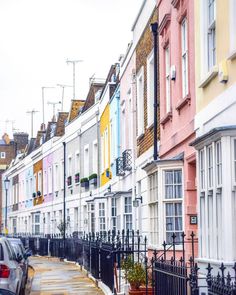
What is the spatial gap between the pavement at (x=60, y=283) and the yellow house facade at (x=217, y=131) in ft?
25.7

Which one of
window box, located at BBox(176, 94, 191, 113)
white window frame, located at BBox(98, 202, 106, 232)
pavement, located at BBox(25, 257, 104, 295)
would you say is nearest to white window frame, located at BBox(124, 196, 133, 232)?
pavement, located at BBox(25, 257, 104, 295)

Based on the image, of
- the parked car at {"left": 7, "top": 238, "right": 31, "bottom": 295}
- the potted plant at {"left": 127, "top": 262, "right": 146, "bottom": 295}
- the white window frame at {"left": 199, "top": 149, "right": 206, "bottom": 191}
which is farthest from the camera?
the parked car at {"left": 7, "top": 238, "right": 31, "bottom": 295}

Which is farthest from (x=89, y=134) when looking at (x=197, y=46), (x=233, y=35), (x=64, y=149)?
(x=233, y=35)

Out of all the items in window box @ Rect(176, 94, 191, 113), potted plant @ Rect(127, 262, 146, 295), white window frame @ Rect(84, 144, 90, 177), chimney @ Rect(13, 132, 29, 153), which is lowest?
potted plant @ Rect(127, 262, 146, 295)

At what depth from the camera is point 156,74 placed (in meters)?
16.5

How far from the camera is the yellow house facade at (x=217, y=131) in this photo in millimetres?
9445

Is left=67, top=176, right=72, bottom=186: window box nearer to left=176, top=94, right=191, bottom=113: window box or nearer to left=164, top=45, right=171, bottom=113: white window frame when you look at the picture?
left=164, top=45, right=171, bottom=113: white window frame

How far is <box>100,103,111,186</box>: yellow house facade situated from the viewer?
1084 inches

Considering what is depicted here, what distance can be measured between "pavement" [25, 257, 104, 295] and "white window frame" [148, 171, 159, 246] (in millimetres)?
2993

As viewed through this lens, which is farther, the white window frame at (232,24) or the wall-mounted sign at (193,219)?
the wall-mounted sign at (193,219)

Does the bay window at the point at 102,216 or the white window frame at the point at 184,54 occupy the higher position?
the white window frame at the point at 184,54

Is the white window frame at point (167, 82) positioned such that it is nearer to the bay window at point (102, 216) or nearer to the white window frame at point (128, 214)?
the white window frame at point (128, 214)

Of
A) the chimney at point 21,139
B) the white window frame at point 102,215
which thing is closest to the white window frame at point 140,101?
→ the white window frame at point 102,215

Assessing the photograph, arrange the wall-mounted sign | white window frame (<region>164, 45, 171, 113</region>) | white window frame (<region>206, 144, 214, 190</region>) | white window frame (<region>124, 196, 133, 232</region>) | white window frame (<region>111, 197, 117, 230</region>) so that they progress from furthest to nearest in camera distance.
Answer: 1. white window frame (<region>111, 197, 117, 230</region>)
2. white window frame (<region>124, 196, 133, 232</region>)
3. white window frame (<region>164, 45, 171, 113</region>)
4. the wall-mounted sign
5. white window frame (<region>206, 144, 214, 190</region>)
